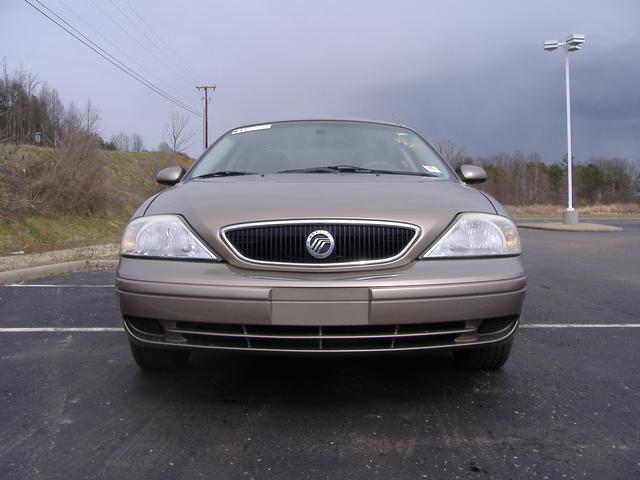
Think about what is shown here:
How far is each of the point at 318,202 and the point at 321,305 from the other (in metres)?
0.52

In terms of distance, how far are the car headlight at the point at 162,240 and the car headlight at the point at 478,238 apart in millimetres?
1026

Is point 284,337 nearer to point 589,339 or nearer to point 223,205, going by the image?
point 223,205

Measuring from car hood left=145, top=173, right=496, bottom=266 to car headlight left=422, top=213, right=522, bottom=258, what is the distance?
43 mm

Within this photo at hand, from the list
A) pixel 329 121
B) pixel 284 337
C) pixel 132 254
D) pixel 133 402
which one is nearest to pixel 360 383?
pixel 284 337

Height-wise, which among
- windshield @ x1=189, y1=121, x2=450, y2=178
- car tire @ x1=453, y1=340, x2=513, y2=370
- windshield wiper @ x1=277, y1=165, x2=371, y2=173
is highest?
windshield @ x1=189, y1=121, x2=450, y2=178

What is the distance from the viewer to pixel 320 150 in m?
3.62

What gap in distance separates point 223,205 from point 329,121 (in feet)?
5.66

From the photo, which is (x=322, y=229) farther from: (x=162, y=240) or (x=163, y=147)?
(x=163, y=147)

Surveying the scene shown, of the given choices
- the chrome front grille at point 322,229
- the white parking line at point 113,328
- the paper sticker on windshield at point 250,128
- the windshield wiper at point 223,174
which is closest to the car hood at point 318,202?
the chrome front grille at point 322,229

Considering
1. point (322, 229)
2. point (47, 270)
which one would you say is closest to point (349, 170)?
point (322, 229)

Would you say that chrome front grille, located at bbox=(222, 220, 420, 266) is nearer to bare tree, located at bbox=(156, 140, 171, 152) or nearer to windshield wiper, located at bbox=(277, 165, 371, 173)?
windshield wiper, located at bbox=(277, 165, 371, 173)

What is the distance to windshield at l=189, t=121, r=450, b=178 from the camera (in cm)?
343

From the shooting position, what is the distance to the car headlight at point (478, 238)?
2396mm

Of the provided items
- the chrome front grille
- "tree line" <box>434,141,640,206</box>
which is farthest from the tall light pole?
"tree line" <box>434,141,640,206</box>
